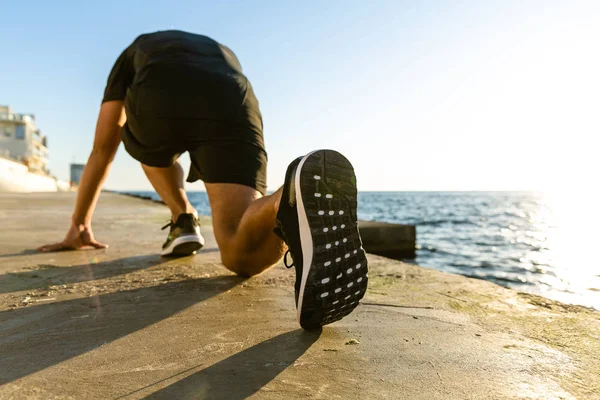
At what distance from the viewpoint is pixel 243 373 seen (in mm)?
1108

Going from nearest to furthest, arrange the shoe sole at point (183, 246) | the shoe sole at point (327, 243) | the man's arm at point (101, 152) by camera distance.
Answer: the shoe sole at point (327, 243) → the shoe sole at point (183, 246) → the man's arm at point (101, 152)

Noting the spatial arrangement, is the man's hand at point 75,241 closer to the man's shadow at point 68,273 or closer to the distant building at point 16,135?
the man's shadow at point 68,273

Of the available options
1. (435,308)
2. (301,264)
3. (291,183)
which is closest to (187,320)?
(301,264)

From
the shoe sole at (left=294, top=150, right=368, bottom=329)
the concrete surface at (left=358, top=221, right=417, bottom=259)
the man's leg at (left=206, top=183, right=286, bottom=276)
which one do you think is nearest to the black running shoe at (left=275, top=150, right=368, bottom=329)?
the shoe sole at (left=294, top=150, right=368, bottom=329)

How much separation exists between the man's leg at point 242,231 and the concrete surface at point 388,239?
13.8 feet

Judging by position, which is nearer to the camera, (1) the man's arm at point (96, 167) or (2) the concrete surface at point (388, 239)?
(1) the man's arm at point (96, 167)

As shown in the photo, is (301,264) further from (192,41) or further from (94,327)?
(192,41)

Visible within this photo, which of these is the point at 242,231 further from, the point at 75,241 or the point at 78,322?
the point at 75,241

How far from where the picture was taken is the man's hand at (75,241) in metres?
3.08

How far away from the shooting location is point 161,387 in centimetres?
102

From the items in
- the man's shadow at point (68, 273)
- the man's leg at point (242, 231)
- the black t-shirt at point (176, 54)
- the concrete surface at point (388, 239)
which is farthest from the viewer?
the concrete surface at point (388, 239)

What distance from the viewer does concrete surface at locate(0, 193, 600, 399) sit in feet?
3.43

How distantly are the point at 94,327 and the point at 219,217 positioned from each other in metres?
0.82

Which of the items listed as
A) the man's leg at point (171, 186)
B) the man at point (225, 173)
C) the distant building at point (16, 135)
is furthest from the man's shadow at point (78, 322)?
the distant building at point (16, 135)
